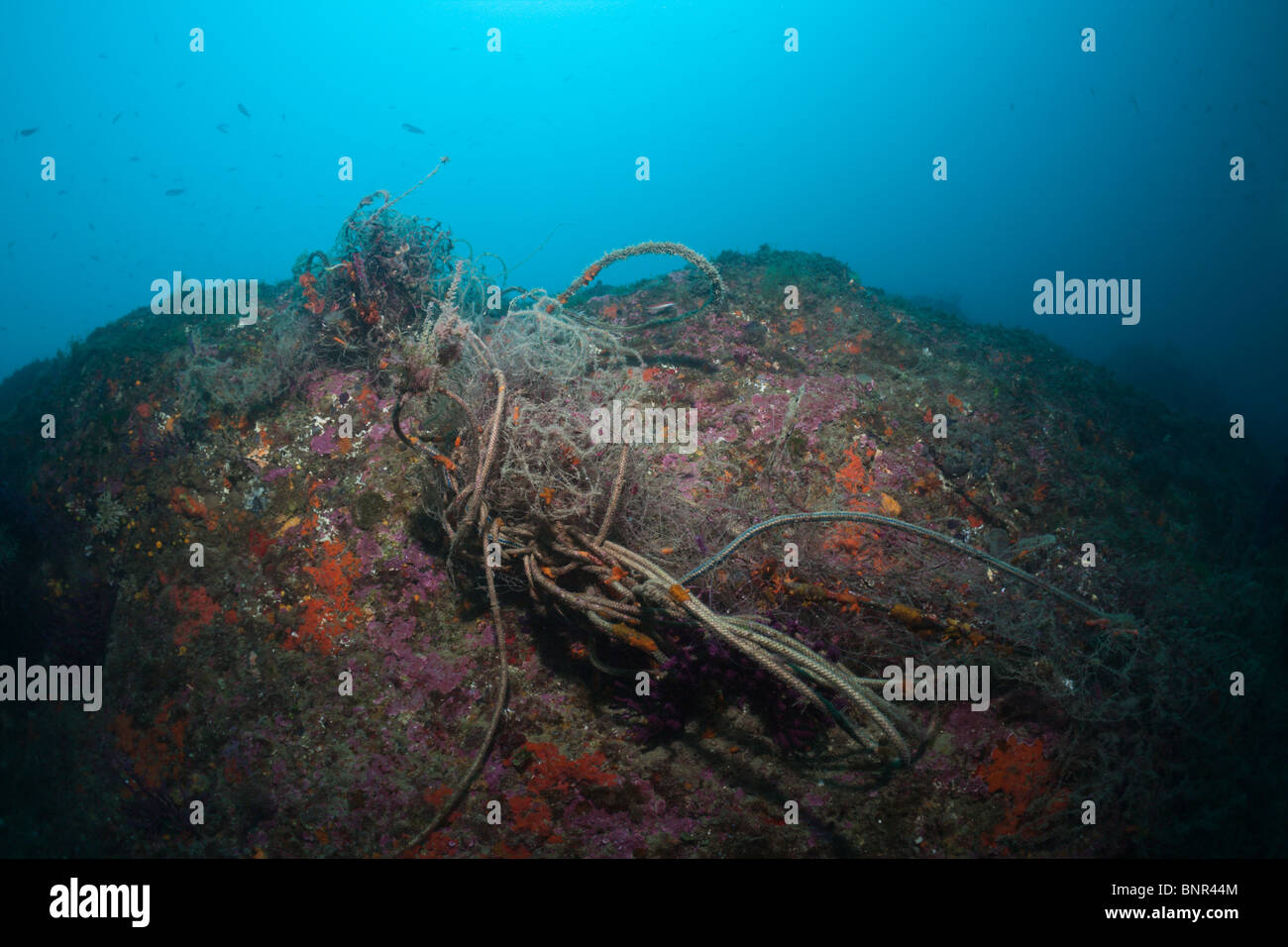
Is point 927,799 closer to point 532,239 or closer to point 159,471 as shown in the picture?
point 159,471

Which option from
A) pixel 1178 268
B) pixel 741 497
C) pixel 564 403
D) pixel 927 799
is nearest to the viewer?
pixel 927 799

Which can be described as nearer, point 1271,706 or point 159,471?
point 1271,706

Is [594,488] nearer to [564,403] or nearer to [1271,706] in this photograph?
[564,403]

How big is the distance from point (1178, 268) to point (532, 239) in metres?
106

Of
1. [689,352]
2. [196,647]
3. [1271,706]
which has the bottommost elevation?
[1271,706]

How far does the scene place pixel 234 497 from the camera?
391 cm

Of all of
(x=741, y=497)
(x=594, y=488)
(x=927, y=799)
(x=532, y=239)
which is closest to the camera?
(x=927, y=799)

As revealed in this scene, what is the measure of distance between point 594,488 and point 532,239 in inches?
Answer: 4879

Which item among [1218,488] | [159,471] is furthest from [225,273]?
[1218,488]

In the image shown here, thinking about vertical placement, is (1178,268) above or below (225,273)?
below

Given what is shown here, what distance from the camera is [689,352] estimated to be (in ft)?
16.4

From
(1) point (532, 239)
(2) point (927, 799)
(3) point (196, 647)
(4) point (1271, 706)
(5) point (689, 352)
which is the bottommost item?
(2) point (927, 799)

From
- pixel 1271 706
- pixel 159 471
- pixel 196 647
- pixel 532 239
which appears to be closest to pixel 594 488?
pixel 196 647

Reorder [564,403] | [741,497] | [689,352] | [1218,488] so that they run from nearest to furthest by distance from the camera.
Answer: [564,403]
[741,497]
[689,352]
[1218,488]
